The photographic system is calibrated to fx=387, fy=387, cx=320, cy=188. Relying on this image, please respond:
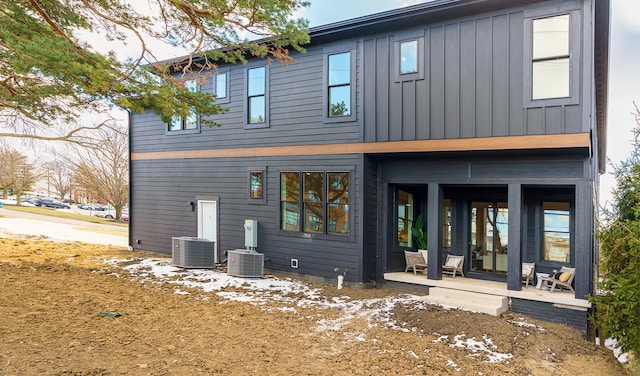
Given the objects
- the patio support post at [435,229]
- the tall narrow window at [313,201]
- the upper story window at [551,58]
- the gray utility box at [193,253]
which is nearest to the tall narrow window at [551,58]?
the upper story window at [551,58]

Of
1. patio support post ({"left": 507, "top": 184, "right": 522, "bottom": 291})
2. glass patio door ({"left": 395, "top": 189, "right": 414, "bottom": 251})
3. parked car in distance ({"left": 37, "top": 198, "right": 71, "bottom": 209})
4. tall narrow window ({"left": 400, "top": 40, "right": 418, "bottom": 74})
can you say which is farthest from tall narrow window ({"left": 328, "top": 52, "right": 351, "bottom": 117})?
parked car in distance ({"left": 37, "top": 198, "right": 71, "bottom": 209})

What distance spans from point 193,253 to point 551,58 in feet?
28.9

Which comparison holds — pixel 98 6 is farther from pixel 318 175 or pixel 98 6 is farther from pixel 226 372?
pixel 226 372

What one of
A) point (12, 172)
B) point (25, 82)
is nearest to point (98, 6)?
point (25, 82)

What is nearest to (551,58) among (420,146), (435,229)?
(420,146)

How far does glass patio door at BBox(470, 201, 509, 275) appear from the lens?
8.88 meters

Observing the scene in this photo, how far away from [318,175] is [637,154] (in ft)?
19.0

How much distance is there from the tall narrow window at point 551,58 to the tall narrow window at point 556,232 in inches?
113

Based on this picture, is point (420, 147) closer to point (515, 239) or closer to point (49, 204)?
point (515, 239)

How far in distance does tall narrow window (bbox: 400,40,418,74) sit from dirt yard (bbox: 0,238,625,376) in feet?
15.1

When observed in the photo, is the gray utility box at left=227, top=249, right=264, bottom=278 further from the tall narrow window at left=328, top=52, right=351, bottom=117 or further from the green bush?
the green bush

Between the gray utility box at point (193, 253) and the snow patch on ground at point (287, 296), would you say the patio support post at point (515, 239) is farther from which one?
the gray utility box at point (193, 253)

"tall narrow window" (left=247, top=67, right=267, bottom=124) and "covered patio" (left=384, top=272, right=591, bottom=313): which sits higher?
"tall narrow window" (left=247, top=67, right=267, bottom=124)

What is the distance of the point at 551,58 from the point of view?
6.63 metres
